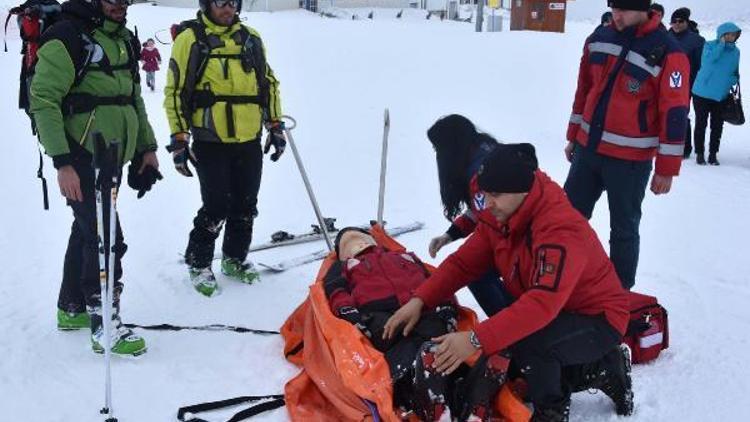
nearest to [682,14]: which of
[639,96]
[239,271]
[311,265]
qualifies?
[639,96]

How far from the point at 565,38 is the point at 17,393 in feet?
54.2

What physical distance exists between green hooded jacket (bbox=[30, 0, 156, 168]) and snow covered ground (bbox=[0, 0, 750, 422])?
3.52 ft

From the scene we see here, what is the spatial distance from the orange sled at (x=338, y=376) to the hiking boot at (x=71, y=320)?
1.17 metres

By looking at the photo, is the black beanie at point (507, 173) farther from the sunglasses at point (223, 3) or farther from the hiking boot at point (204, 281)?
the hiking boot at point (204, 281)

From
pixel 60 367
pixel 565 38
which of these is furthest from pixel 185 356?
pixel 565 38

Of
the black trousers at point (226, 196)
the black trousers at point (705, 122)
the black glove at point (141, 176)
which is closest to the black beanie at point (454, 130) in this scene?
the black trousers at point (226, 196)

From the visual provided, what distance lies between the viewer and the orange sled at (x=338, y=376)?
2625 mm

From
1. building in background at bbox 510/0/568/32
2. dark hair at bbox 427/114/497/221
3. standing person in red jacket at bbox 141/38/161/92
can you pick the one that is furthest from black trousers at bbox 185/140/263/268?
building in background at bbox 510/0/568/32

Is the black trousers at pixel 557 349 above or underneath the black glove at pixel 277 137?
underneath

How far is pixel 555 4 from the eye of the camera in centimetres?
2311

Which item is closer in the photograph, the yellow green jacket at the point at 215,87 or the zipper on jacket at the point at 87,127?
the zipper on jacket at the point at 87,127

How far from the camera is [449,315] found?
123 inches

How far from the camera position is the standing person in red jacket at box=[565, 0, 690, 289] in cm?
353

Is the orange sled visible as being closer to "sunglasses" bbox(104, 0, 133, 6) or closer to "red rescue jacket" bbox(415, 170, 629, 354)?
"red rescue jacket" bbox(415, 170, 629, 354)
